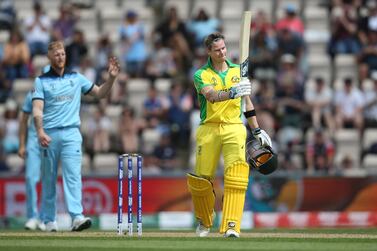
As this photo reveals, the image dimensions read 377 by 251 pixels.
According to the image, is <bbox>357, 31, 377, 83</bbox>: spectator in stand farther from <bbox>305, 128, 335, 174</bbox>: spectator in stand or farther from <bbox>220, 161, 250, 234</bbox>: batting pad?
<bbox>220, 161, 250, 234</bbox>: batting pad

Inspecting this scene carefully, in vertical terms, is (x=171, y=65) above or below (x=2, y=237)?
above

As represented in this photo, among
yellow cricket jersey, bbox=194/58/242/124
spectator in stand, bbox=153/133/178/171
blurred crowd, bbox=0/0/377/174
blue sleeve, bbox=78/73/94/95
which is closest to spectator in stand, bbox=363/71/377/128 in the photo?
blurred crowd, bbox=0/0/377/174

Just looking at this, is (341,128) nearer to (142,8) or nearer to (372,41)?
(372,41)

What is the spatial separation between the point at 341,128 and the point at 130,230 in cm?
795

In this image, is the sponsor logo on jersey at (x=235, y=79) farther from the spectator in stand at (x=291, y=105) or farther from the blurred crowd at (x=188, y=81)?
the spectator in stand at (x=291, y=105)

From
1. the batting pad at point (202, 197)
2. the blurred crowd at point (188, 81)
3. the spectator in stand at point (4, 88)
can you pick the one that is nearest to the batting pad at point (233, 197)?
the batting pad at point (202, 197)

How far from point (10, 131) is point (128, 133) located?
2.06 m

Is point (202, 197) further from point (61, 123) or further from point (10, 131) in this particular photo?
point (10, 131)

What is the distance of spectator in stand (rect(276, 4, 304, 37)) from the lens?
20766 mm

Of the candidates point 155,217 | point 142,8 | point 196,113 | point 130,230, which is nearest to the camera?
point 130,230

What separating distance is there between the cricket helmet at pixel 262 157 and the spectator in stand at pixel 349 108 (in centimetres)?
744

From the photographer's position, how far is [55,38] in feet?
70.1

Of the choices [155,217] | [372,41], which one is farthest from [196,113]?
[372,41]

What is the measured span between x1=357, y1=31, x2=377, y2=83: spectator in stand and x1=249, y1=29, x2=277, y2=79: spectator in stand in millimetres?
1507
